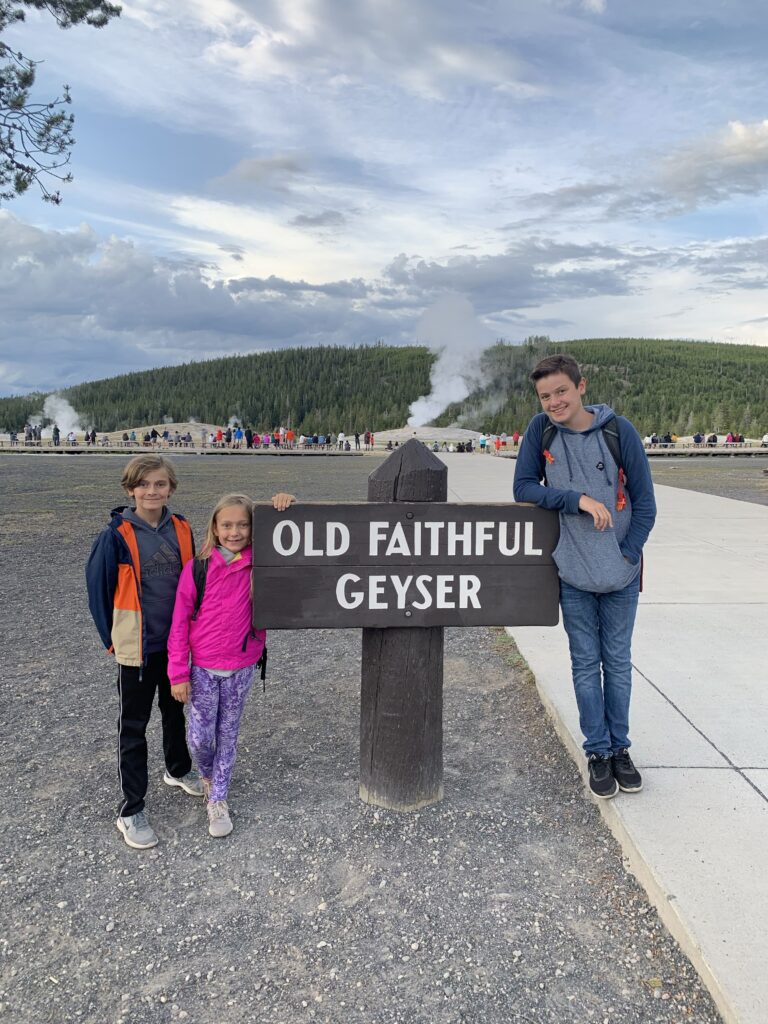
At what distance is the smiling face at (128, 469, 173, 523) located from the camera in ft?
9.57

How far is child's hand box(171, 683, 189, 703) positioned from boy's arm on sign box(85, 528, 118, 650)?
0.91 feet

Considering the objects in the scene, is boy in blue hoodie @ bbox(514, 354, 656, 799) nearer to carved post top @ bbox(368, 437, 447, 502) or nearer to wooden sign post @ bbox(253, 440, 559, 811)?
wooden sign post @ bbox(253, 440, 559, 811)

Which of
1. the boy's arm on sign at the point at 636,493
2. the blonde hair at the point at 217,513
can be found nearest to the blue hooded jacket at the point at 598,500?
the boy's arm on sign at the point at 636,493

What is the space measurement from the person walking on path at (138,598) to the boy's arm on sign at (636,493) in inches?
64.8

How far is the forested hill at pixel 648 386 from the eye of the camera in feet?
316

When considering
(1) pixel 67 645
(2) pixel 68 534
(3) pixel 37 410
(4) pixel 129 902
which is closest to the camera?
(4) pixel 129 902

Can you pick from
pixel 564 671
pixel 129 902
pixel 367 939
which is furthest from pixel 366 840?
pixel 564 671

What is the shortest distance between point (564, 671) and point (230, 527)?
2345mm

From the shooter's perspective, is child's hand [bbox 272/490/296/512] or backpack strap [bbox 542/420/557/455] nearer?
child's hand [bbox 272/490/296/512]

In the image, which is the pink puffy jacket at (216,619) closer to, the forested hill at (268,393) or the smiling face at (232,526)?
the smiling face at (232,526)

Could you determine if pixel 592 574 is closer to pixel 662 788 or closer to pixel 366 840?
pixel 662 788

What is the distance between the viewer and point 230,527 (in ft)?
9.45

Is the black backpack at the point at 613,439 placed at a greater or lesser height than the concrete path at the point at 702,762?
greater

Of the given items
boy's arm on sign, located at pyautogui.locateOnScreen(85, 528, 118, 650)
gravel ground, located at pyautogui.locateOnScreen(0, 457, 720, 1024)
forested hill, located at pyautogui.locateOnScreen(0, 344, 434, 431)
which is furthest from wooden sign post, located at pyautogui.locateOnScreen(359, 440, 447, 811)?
forested hill, located at pyautogui.locateOnScreen(0, 344, 434, 431)
